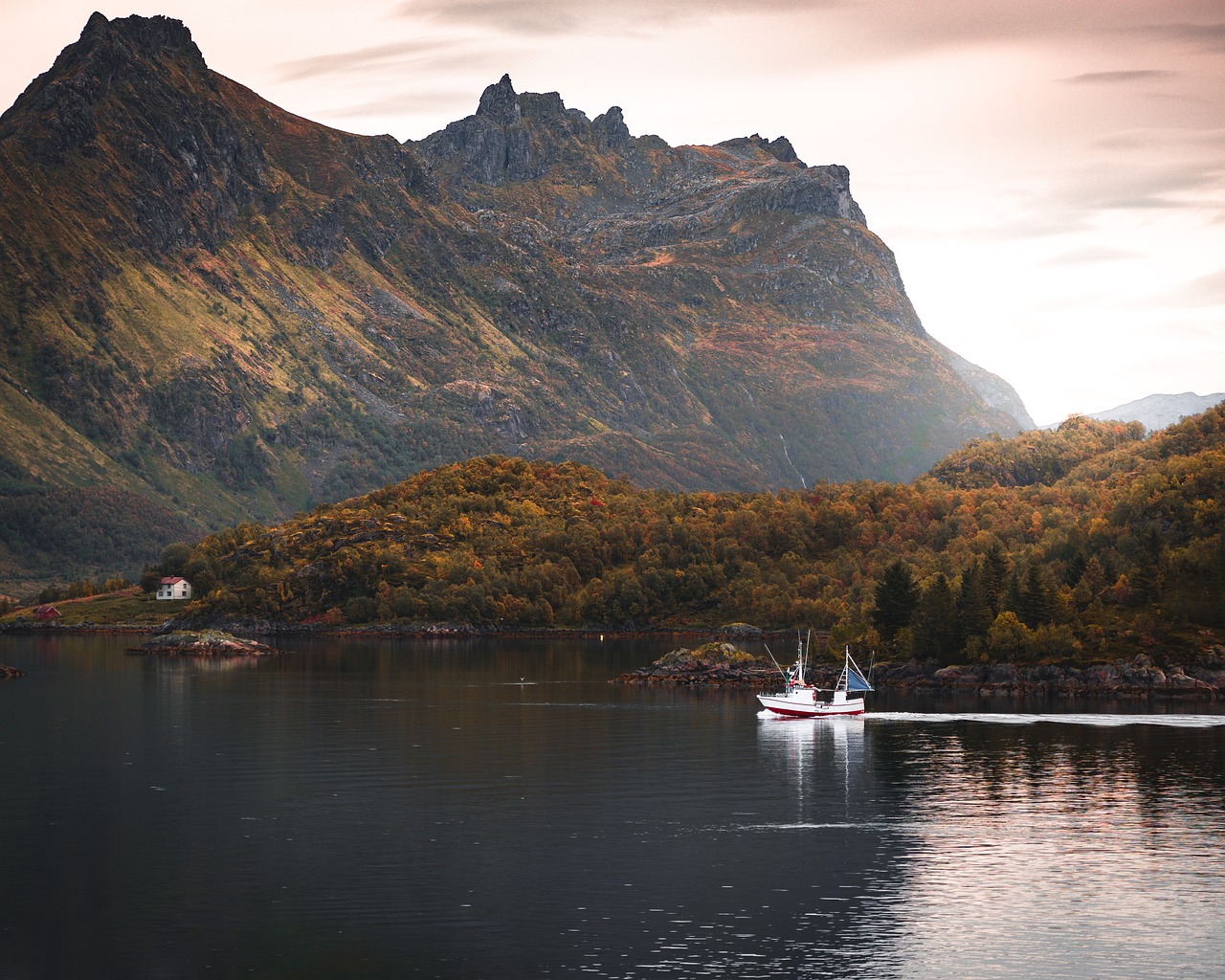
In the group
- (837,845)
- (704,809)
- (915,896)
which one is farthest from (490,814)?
(915,896)

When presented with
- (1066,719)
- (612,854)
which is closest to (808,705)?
(1066,719)

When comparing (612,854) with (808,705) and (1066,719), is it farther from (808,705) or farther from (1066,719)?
(1066,719)

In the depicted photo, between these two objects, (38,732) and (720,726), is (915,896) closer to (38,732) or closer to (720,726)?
(720,726)

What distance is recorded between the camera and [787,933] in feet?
266

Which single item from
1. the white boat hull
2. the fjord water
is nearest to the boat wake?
the white boat hull

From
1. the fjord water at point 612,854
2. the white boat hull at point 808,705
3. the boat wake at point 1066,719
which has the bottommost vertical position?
the fjord water at point 612,854

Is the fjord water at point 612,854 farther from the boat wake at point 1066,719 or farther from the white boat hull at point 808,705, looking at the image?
the white boat hull at point 808,705

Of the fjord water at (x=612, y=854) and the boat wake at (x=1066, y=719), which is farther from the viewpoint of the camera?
the boat wake at (x=1066, y=719)

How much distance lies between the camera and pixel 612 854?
10175 centimetres

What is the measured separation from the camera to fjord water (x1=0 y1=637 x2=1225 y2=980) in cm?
7738

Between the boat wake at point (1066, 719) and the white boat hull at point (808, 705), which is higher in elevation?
the white boat hull at point (808, 705)

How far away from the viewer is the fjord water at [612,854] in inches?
3046

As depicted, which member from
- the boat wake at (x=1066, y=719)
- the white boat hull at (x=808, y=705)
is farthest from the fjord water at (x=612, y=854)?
the white boat hull at (x=808, y=705)

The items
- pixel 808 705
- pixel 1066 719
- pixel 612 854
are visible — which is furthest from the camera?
pixel 808 705
